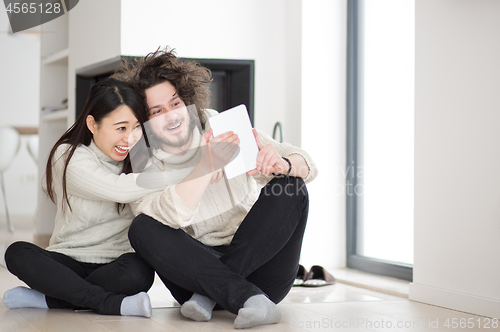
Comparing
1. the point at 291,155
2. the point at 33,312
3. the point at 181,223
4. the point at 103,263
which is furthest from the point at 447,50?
the point at 33,312

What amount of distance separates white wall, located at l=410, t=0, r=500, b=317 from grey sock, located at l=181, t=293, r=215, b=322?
778 millimetres

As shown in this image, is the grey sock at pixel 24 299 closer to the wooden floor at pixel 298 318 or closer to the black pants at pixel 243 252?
the wooden floor at pixel 298 318

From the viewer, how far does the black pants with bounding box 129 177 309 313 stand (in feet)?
3.98

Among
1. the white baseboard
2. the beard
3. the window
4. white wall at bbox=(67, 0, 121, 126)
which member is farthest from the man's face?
the window

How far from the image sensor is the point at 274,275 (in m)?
1.36

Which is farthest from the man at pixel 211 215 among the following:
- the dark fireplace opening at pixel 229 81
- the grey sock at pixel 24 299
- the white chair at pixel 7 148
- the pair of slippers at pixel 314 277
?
the white chair at pixel 7 148

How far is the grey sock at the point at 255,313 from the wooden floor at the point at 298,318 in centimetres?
3

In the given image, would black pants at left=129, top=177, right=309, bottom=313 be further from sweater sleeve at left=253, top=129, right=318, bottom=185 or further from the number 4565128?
the number 4565128

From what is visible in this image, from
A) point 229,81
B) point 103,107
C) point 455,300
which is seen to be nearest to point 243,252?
point 103,107

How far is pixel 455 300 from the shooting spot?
5.14 ft

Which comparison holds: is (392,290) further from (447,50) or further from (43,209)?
(43,209)

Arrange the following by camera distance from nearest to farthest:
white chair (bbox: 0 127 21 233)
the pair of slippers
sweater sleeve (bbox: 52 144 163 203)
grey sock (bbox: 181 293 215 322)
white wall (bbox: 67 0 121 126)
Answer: grey sock (bbox: 181 293 215 322)
sweater sleeve (bbox: 52 144 163 203)
the pair of slippers
white wall (bbox: 67 0 121 126)
white chair (bbox: 0 127 21 233)

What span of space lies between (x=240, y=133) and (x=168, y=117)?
10.9 inches

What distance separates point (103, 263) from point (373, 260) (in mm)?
1338
